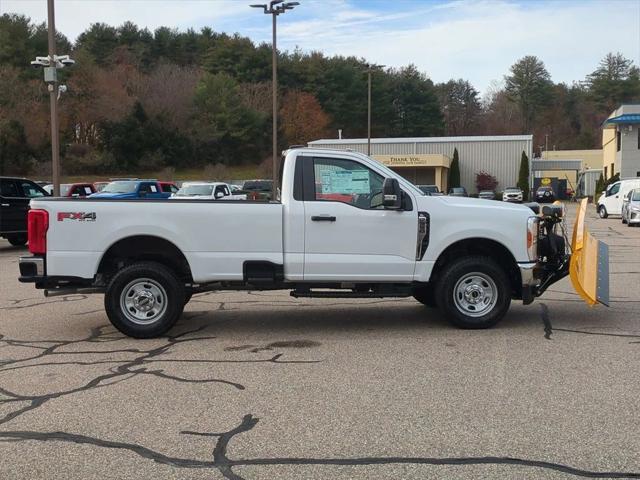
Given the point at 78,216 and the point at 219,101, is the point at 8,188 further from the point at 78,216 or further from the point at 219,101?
the point at 219,101

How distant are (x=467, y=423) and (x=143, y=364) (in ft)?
11.0

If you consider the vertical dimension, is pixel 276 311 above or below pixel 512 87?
below

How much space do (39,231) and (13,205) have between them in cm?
1208

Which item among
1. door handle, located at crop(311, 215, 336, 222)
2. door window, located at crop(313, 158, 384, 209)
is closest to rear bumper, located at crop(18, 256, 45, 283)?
door handle, located at crop(311, 215, 336, 222)

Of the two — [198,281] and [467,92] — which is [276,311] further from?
[467,92]

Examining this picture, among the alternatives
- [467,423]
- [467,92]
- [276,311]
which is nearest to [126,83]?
[467,92]

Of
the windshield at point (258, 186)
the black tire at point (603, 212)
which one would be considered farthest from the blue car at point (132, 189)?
the black tire at point (603, 212)

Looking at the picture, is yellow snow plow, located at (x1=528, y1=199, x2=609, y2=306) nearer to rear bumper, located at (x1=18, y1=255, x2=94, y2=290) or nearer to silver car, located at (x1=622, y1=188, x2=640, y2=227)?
rear bumper, located at (x1=18, y1=255, x2=94, y2=290)

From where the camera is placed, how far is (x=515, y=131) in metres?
116

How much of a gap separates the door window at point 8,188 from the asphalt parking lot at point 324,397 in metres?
10.6

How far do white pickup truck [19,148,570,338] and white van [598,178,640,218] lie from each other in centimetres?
2726

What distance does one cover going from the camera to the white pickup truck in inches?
297

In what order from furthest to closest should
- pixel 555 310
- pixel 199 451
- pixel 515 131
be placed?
pixel 515 131 < pixel 555 310 < pixel 199 451

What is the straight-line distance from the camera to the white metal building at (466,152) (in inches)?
2435
